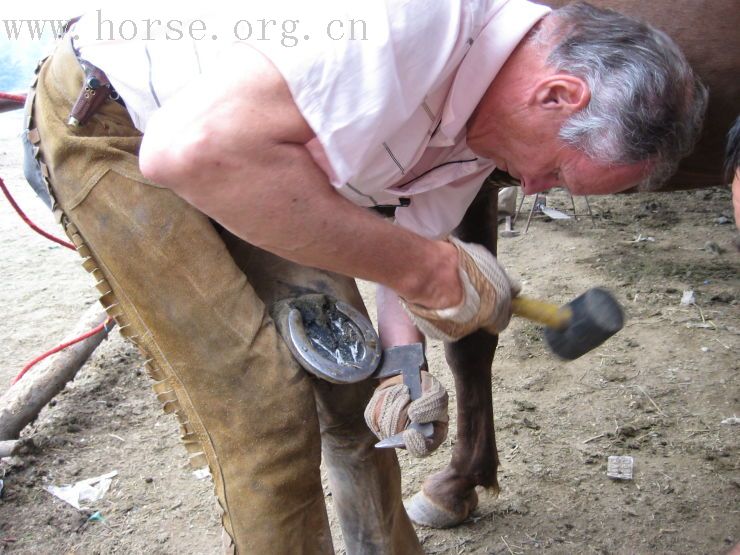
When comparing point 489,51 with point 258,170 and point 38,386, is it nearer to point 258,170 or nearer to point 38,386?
point 258,170

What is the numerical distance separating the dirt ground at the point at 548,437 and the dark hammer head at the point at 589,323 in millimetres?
760

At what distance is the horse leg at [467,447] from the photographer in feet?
6.65

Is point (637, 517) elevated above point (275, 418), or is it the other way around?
point (275, 418)

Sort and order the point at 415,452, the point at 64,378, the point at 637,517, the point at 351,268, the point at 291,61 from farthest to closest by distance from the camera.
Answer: the point at 64,378 → the point at 637,517 → the point at 415,452 → the point at 351,268 → the point at 291,61

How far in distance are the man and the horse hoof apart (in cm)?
52

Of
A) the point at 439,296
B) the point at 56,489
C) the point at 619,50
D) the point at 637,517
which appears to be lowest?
the point at 56,489

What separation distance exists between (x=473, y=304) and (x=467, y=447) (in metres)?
0.90

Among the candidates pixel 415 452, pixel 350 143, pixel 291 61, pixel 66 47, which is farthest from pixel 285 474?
pixel 66 47

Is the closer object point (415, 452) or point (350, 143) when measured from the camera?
point (350, 143)

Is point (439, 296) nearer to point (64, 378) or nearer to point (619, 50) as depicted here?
point (619, 50)

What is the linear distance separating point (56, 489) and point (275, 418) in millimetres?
1089

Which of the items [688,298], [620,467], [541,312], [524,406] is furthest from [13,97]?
[688,298]

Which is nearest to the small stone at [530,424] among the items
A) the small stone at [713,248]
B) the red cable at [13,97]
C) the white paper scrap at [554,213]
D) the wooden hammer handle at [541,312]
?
the wooden hammer handle at [541,312]

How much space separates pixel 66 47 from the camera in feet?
4.58
